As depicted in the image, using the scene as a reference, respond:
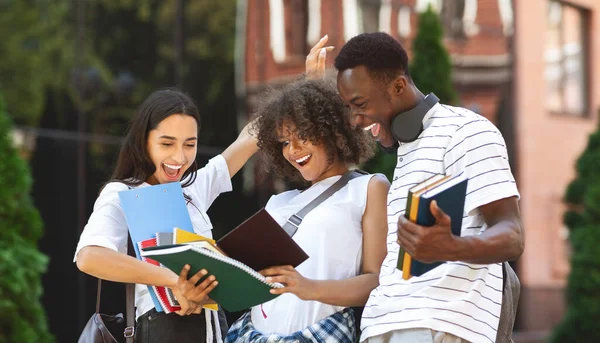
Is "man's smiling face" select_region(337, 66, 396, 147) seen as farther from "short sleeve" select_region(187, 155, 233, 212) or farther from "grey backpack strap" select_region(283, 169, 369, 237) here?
"short sleeve" select_region(187, 155, 233, 212)

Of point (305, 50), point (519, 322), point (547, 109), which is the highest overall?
point (305, 50)

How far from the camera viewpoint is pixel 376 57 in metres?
3.21

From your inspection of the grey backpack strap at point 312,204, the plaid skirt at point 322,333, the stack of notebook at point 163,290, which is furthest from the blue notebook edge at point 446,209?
the stack of notebook at point 163,290

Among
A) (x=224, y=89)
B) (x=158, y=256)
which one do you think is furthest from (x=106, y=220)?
(x=224, y=89)

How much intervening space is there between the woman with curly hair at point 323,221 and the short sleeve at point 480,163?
0.57m

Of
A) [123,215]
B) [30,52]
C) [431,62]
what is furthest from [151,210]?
[431,62]

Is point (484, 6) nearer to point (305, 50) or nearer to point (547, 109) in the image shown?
point (547, 109)

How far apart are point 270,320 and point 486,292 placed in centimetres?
83

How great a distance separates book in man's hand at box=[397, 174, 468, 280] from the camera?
2611mm

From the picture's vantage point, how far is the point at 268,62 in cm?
1147

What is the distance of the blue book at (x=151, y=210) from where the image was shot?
11.2 ft

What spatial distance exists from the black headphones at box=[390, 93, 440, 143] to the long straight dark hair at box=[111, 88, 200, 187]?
873 mm

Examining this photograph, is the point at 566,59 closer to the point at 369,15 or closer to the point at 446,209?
the point at 369,15

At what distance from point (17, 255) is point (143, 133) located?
3.80 metres
